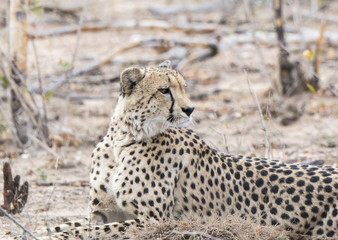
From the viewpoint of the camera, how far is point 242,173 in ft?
13.6

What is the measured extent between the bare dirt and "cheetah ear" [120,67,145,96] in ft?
1.64

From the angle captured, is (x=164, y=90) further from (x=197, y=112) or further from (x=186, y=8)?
(x=186, y=8)

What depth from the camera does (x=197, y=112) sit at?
4465 mm

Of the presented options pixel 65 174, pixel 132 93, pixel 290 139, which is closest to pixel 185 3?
pixel 290 139

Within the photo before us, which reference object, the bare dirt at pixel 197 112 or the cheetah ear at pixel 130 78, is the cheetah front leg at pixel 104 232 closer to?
the bare dirt at pixel 197 112

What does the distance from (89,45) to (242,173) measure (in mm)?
7758

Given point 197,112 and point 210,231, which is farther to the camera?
point 197,112

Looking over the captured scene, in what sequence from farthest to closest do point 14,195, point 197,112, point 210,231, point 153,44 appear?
point 153,44
point 14,195
point 197,112
point 210,231

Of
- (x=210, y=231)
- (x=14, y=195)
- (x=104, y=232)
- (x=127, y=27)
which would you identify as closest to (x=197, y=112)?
(x=210, y=231)

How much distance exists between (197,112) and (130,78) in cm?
Answer: 66

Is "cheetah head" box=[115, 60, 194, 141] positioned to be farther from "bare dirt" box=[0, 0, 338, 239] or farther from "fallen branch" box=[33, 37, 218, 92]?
"fallen branch" box=[33, 37, 218, 92]

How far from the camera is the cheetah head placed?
3.94m

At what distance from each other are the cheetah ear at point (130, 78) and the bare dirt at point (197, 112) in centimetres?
50

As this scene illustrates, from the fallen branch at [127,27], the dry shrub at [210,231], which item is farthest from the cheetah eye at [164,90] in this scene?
the fallen branch at [127,27]
